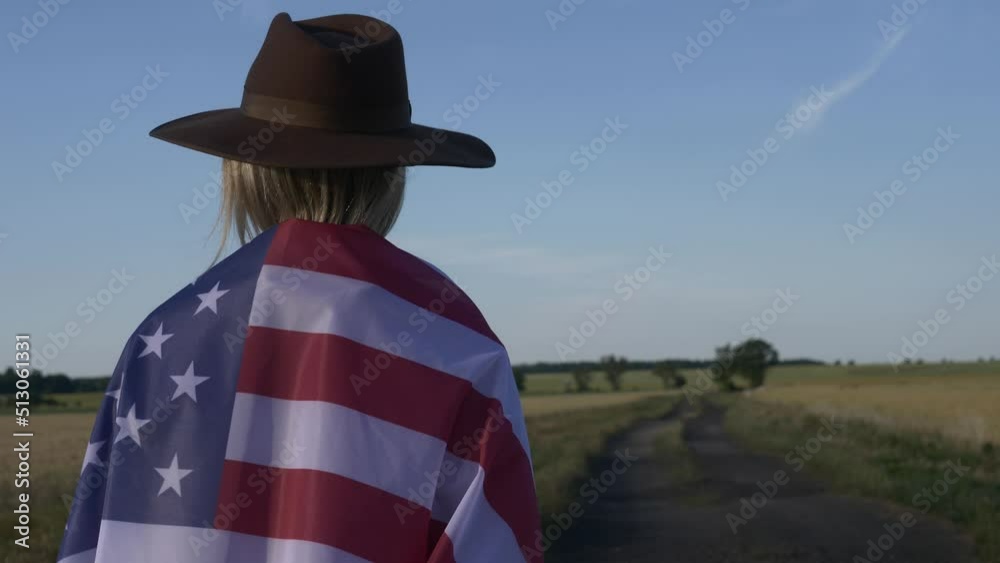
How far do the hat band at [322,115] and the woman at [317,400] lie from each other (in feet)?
0.08

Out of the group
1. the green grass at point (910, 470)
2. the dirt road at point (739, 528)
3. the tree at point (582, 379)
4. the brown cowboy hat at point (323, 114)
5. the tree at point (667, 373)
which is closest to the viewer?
the brown cowboy hat at point (323, 114)

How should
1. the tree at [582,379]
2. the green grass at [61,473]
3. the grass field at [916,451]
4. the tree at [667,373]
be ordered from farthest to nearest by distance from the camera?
1. the tree at [667,373]
2. the tree at [582,379]
3. the grass field at [916,451]
4. the green grass at [61,473]

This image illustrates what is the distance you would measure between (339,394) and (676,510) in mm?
11696

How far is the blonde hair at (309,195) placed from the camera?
2.36 m

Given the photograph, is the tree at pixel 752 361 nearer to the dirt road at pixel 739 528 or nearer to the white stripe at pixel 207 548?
the dirt road at pixel 739 528

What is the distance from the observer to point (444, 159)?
245 centimetres

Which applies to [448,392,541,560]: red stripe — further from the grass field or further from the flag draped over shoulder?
the grass field

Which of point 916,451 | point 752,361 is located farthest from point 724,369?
point 916,451

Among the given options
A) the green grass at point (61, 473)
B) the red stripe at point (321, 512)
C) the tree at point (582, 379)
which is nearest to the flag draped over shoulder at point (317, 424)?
the red stripe at point (321, 512)

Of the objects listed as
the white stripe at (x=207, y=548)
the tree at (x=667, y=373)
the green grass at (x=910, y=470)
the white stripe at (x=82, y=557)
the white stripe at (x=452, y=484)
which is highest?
the white stripe at (x=452, y=484)

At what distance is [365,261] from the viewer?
230 cm

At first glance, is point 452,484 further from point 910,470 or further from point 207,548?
point 910,470

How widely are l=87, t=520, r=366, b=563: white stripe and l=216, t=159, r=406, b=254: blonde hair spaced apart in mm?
615

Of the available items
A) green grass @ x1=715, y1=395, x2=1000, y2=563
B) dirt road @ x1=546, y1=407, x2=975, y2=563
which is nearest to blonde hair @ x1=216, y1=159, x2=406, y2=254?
dirt road @ x1=546, y1=407, x2=975, y2=563
